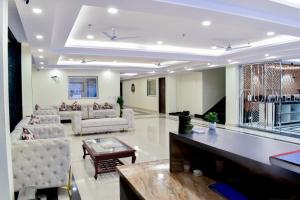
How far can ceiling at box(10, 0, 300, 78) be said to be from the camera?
309cm

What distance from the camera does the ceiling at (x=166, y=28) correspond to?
3.09m

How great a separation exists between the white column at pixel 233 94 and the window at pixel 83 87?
6449 millimetres

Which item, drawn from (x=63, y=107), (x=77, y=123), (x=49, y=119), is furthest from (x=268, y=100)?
(x=63, y=107)

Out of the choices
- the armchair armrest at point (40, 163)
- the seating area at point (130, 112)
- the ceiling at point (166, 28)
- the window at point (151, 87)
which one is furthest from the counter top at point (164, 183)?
the window at point (151, 87)

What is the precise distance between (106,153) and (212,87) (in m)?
9.09

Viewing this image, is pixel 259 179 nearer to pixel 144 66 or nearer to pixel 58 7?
pixel 58 7

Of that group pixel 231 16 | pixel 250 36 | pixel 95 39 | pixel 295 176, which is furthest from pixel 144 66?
pixel 295 176

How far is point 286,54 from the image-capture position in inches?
258

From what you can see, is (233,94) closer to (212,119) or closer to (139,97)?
(212,119)

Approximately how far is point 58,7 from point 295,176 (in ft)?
10.7

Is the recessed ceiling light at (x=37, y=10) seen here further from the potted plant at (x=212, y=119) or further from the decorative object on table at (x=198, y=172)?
the decorative object on table at (x=198, y=172)

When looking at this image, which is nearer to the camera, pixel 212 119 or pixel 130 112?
pixel 212 119

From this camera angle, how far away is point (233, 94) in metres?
9.39

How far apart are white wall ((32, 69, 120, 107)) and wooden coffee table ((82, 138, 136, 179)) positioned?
6.90m
